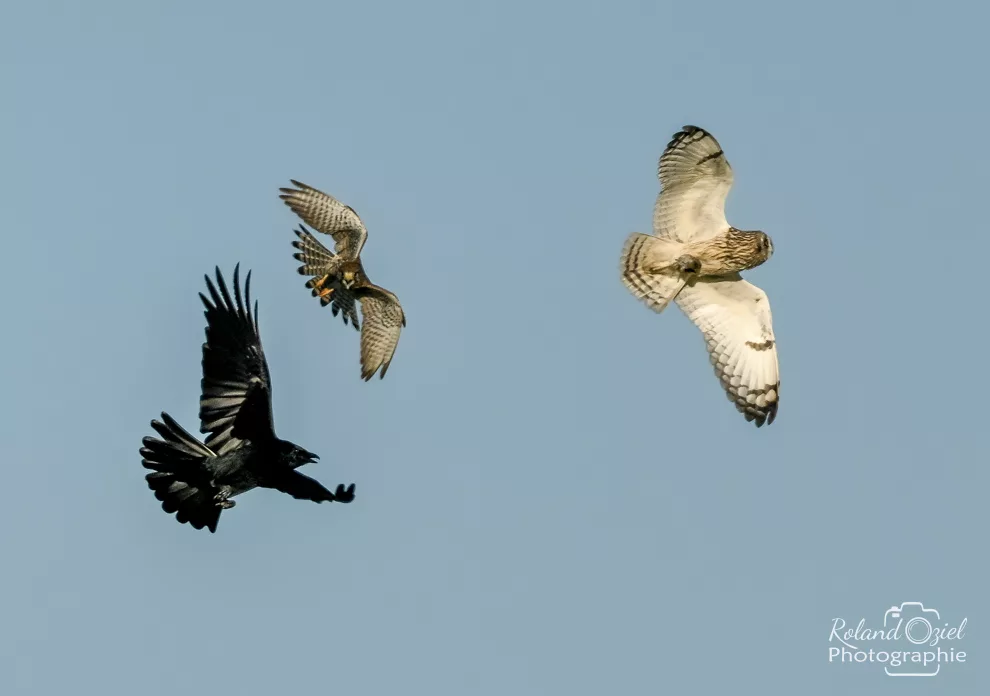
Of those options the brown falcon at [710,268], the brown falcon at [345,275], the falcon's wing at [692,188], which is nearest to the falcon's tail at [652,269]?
the brown falcon at [710,268]

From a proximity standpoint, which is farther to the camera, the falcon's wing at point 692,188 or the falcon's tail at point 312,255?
the falcon's tail at point 312,255

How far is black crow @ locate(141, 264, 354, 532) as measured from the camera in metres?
16.2

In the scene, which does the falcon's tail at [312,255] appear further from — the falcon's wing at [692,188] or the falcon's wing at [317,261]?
the falcon's wing at [692,188]

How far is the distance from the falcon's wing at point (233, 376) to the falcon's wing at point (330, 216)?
335cm

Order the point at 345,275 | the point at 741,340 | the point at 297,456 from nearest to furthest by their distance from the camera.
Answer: the point at 297,456
the point at 741,340
the point at 345,275

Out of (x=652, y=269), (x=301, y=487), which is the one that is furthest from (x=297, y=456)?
(x=652, y=269)

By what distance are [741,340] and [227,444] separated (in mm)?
5246

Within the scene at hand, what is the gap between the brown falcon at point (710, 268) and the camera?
679 inches

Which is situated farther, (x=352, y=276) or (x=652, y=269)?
(x=352, y=276)

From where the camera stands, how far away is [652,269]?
17.9 meters

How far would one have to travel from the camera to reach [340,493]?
634 inches

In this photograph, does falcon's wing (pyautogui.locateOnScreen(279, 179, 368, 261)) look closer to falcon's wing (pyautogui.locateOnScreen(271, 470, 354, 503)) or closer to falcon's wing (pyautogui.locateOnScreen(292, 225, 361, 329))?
falcon's wing (pyautogui.locateOnScreen(292, 225, 361, 329))

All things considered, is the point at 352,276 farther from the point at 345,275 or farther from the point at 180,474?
the point at 180,474

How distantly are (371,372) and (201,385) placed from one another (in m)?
4.03
